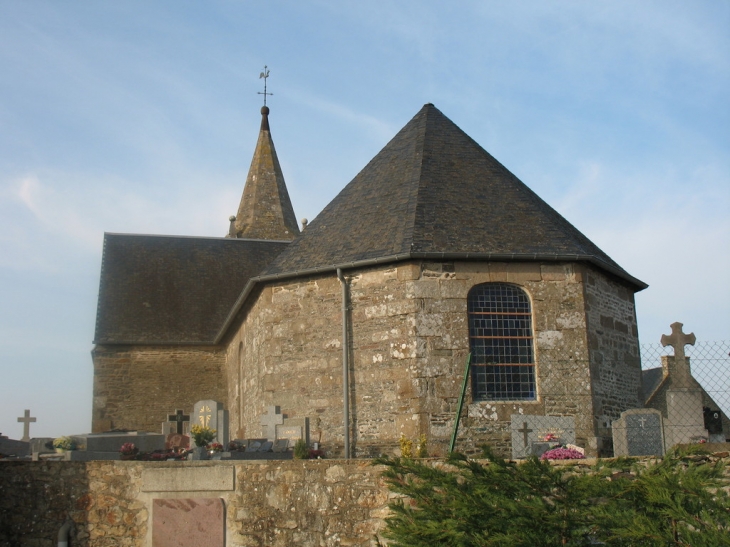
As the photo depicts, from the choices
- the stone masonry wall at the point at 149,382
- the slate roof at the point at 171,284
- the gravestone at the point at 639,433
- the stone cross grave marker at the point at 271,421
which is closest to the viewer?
the gravestone at the point at 639,433

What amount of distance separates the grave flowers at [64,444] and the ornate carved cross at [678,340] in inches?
350

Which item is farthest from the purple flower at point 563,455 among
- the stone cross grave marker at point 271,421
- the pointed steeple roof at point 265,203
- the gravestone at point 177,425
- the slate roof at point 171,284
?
the pointed steeple roof at point 265,203

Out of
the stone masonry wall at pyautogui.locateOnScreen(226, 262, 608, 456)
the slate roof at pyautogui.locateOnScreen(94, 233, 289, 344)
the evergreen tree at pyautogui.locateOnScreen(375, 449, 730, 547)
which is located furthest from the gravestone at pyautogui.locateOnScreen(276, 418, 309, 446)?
the slate roof at pyautogui.locateOnScreen(94, 233, 289, 344)

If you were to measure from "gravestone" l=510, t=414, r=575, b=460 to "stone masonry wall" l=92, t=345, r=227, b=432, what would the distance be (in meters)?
11.7

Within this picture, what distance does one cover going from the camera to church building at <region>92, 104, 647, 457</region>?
14.4 metres

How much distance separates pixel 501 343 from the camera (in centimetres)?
1488

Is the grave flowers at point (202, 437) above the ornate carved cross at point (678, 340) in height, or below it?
below

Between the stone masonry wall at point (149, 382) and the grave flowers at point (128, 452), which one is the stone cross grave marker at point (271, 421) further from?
the stone masonry wall at point (149, 382)

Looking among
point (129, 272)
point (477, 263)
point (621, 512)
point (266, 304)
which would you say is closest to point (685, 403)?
point (477, 263)

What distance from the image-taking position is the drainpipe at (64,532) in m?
10.7

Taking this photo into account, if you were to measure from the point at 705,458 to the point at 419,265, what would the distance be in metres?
6.80

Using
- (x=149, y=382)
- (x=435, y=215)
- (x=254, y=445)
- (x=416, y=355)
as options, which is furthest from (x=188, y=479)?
(x=149, y=382)

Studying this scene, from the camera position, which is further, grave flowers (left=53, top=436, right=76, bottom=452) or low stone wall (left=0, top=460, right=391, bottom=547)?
grave flowers (left=53, top=436, right=76, bottom=452)

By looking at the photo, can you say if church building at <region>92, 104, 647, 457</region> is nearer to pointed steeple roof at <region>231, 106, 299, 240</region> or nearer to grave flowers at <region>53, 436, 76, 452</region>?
grave flowers at <region>53, 436, 76, 452</region>
